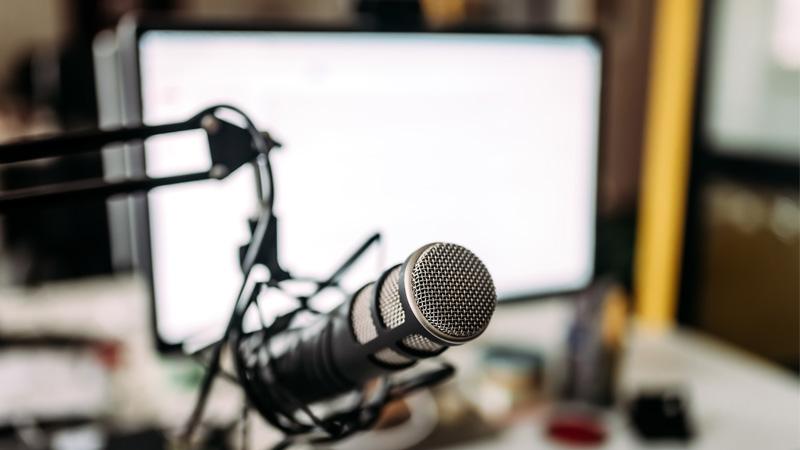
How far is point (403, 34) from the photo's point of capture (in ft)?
2.48

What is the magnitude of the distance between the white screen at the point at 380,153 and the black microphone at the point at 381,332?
160 millimetres

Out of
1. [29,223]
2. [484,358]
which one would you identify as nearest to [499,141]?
[484,358]

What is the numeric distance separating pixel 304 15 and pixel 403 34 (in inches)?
133

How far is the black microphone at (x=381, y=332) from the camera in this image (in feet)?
1.21

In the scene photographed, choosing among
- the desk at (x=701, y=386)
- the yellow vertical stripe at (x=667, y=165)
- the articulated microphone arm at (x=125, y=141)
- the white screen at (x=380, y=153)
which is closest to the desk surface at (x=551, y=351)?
the desk at (x=701, y=386)

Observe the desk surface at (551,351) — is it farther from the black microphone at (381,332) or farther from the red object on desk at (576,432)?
the black microphone at (381,332)

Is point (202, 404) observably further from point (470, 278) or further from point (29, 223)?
point (29, 223)

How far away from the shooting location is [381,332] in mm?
406

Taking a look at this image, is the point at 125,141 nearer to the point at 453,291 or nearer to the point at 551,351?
the point at 453,291

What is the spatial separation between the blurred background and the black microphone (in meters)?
0.23

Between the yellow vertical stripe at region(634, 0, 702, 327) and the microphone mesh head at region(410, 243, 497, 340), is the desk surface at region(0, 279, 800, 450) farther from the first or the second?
the yellow vertical stripe at region(634, 0, 702, 327)

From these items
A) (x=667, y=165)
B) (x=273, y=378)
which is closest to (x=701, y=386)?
(x=273, y=378)

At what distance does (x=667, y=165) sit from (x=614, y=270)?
0.83 meters

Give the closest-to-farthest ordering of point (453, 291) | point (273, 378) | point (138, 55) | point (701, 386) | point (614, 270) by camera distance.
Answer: point (453, 291) < point (273, 378) < point (138, 55) < point (701, 386) < point (614, 270)
